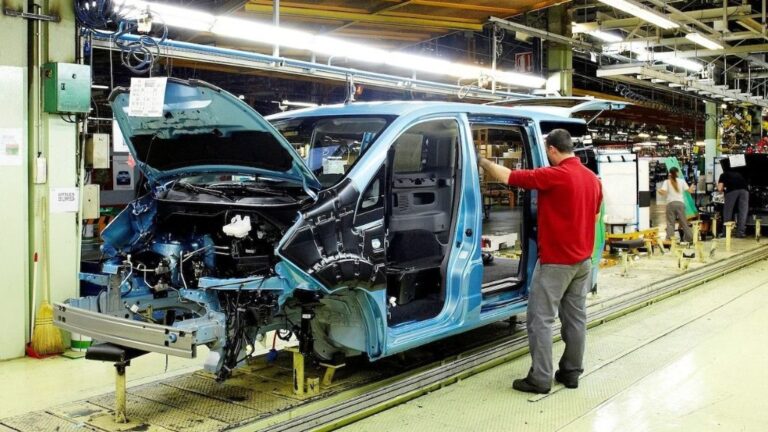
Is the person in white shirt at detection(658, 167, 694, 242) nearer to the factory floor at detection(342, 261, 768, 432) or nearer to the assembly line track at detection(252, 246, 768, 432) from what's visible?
the assembly line track at detection(252, 246, 768, 432)

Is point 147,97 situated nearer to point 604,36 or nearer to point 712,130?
point 604,36

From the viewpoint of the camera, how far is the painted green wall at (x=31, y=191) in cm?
500

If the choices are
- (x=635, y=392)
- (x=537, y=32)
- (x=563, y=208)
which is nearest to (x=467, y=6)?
(x=537, y=32)

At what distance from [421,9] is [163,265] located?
15.6ft

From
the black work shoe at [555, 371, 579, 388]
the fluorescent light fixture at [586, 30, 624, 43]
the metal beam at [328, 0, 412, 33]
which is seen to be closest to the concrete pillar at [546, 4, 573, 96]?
the fluorescent light fixture at [586, 30, 624, 43]

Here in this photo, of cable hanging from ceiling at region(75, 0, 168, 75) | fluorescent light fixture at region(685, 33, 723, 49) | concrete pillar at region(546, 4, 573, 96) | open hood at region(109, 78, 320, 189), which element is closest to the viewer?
open hood at region(109, 78, 320, 189)

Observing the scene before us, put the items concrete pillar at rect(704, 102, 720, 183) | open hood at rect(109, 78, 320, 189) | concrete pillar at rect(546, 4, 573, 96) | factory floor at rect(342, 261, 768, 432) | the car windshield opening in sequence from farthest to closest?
concrete pillar at rect(704, 102, 720, 183) → concrete pillar at rect(546, 4, 573, 96) → the car windshield opening → factory floor at rect(342, 261, 768, 432) → open hood at rect(109, 78, 320, 189)

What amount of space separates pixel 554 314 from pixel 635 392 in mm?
752

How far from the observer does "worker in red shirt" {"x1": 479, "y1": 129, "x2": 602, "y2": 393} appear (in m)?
4.22

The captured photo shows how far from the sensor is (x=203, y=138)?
12.7 ft

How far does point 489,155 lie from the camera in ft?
57.0

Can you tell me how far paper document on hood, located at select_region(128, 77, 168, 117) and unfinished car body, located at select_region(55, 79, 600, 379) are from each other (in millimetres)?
61

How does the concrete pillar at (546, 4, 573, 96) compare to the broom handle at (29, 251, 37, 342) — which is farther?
the concrete pillar at (546, 4, 573, 96)

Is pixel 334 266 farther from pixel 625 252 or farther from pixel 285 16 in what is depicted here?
pixel 625 252
